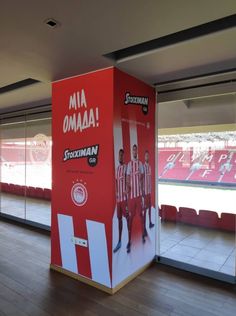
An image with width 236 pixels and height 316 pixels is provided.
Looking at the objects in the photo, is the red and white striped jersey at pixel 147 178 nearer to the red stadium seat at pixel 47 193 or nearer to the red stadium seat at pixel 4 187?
the red stadium seat at pixel 47 193

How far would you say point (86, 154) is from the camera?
3.30 m

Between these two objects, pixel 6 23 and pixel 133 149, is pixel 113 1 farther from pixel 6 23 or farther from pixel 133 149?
pixel 133 149

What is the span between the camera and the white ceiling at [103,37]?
2039 millimetres

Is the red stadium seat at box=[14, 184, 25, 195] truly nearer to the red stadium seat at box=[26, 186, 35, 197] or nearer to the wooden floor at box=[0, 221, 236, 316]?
the red stadium seat at box=[26, 186, 35, 197]

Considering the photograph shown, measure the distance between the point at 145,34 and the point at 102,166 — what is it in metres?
1.59

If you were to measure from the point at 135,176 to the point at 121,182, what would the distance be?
0.35 meters

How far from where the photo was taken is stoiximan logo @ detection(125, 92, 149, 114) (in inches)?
130

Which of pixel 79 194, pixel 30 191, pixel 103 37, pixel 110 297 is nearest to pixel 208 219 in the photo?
pixel 110 297

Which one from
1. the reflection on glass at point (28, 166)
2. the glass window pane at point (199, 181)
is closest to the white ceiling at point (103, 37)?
the glass window pane at point (199, 181)

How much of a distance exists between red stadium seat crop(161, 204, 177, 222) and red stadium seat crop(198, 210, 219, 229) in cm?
50

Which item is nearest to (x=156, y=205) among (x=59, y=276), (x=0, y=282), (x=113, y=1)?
(x=59, y=276)

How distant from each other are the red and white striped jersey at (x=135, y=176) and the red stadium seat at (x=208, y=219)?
202 cm

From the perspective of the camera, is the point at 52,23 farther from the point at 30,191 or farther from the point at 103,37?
the point at 30,191

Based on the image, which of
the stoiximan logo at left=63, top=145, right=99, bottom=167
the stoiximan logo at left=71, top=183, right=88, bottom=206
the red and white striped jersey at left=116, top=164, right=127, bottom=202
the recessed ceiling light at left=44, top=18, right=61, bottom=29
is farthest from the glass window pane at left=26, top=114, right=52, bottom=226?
the recessed ceiling light at left=44, top=18, right=61, bottom=29
